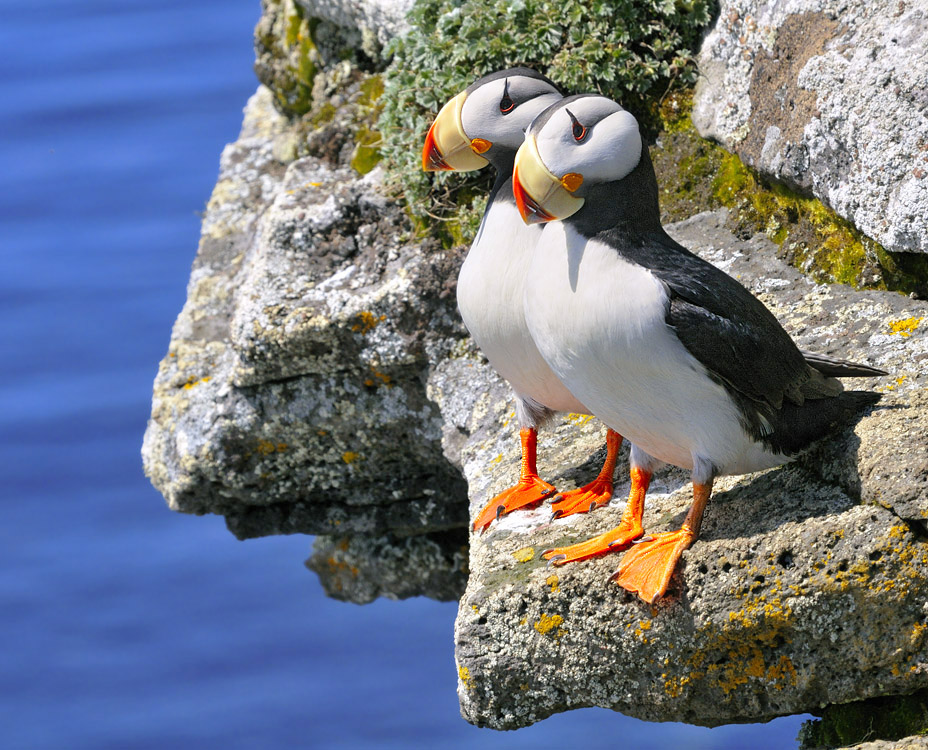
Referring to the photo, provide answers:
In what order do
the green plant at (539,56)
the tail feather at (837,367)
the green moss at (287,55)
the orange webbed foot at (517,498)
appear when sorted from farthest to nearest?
1. the green moss at (287,55)
2. the green plant at (539,56)
3. the orange webbed foot at (517,498)
4. the tail feather at (837,367)

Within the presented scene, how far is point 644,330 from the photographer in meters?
2.97

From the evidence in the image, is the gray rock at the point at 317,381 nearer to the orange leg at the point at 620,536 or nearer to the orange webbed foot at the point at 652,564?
the orange leg at the point at 620,536

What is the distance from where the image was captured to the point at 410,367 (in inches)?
205

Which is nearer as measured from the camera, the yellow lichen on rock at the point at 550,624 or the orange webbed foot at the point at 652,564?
the orange webbed foot at the point at 652,564

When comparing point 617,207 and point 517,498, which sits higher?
point 617,207

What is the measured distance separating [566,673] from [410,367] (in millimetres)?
2175

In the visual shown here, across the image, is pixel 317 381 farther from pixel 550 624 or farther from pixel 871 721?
pixel 871 721

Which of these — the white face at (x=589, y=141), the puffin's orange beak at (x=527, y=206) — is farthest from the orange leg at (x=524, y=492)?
the white face at (x=589, y=141)

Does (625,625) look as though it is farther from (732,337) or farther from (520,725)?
(732,337)

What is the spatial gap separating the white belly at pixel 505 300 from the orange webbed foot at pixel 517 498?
296 mm

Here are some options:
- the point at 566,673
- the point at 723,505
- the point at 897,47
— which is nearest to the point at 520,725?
the point at 566,673

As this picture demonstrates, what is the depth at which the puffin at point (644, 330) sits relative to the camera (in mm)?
3002

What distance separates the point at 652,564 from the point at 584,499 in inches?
22.8

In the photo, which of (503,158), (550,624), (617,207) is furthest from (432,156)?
(550,624)
